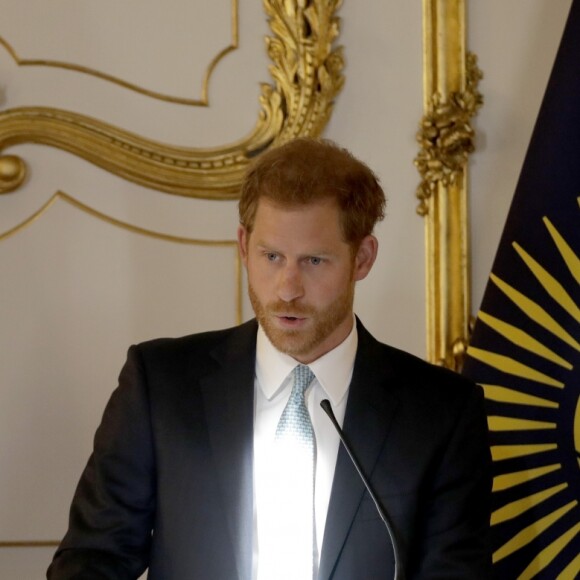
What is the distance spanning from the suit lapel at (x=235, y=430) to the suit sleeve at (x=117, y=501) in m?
0.10

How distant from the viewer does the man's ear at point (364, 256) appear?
1679mm

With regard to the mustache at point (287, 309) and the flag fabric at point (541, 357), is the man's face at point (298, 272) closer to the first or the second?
the mustache at point (287, 309)

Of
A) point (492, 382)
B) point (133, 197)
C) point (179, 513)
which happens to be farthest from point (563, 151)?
point (179, 513)

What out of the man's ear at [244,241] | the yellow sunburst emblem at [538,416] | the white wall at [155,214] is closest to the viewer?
the man's ear at [244,241]

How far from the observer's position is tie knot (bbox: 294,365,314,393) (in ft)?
5.42

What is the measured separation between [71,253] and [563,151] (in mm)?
1007

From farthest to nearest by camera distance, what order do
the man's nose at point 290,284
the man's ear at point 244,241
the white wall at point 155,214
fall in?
the white wall at point 155,214 < the man's ear at point 244,241 < the man's nose at point 290,284

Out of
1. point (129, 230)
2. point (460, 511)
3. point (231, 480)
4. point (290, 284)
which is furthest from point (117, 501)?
point (129, 230)

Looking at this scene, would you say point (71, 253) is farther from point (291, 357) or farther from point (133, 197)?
point (291, 357)

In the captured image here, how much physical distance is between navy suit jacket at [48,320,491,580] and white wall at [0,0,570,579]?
0.63 m

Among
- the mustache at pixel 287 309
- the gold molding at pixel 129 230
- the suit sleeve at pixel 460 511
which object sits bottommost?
the suit sleeve at pixel 460 511

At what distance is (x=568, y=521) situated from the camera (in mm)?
2111

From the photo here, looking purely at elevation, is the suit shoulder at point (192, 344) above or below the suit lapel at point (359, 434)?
above

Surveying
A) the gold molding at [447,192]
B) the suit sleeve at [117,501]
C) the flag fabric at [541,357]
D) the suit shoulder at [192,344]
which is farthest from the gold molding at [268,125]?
the suit sleeve at [117,501]
